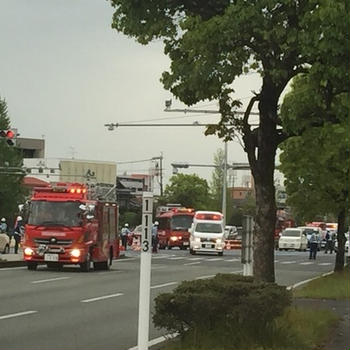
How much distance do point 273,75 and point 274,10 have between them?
96 cm

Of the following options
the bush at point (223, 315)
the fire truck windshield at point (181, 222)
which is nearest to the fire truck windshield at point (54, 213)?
the bush at point (223, 315)

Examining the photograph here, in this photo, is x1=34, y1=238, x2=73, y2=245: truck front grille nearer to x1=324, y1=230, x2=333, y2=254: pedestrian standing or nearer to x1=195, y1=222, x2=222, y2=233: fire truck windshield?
x1=195, y1=222, x2=222, y2=233: fire truck windshield

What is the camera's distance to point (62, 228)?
26.7 metres

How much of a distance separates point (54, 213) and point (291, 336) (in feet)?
60.4

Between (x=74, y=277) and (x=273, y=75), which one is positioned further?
(x=74, y=277)

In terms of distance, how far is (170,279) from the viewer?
23984 millimetres

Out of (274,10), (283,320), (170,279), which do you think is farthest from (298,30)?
(170,279)

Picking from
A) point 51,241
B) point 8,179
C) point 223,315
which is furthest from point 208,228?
point 223,315

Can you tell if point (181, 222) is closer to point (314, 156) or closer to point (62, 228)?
point (62, 228)

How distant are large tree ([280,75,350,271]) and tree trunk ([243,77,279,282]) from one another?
0.35 m

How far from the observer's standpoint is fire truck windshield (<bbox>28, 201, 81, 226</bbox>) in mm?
26828

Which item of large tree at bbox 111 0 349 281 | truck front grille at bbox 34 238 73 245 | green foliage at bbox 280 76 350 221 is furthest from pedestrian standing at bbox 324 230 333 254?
large tree at bbox 111 0 349 281

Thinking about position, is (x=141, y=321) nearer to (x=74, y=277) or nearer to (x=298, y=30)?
(x=298, y=30)

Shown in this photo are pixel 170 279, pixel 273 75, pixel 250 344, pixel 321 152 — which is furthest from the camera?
pixel 170 279
